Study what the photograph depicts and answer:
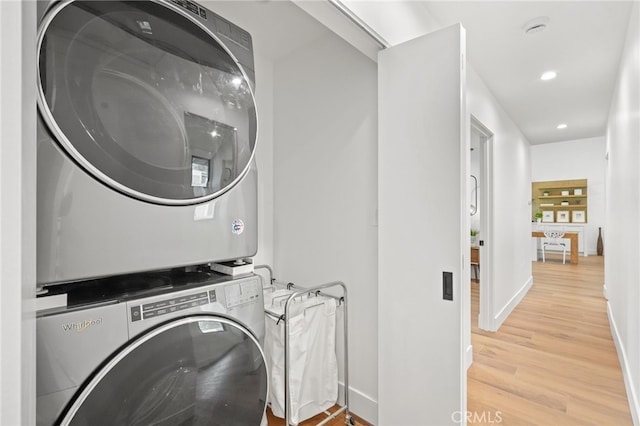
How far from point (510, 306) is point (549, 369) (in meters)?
1.33

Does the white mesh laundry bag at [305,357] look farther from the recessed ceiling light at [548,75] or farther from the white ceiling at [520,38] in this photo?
the recessed ceiling light at [548,75]

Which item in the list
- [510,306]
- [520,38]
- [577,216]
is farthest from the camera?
[577,216]

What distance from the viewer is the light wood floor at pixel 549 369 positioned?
75.2 inches

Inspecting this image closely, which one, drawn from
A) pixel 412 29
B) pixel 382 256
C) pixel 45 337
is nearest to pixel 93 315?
pixel 45 337

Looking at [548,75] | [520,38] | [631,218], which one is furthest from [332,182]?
[548,75]

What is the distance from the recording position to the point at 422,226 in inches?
56.7

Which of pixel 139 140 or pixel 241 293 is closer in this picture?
pixel 139 140

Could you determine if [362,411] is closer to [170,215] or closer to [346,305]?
[346,305]

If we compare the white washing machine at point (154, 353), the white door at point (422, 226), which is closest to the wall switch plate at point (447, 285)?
the white door at point (422, 226)

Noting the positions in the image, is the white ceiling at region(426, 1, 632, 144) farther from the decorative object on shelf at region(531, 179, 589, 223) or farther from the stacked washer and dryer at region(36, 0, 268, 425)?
the decorative object on shelf at region(531, 179, 589, 223)

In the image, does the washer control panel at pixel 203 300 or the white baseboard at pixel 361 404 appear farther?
the white baseboard at pixel 361 404

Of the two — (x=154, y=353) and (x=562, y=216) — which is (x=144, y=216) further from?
(x=562, y=216)

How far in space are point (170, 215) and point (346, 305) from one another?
1.33 metres
